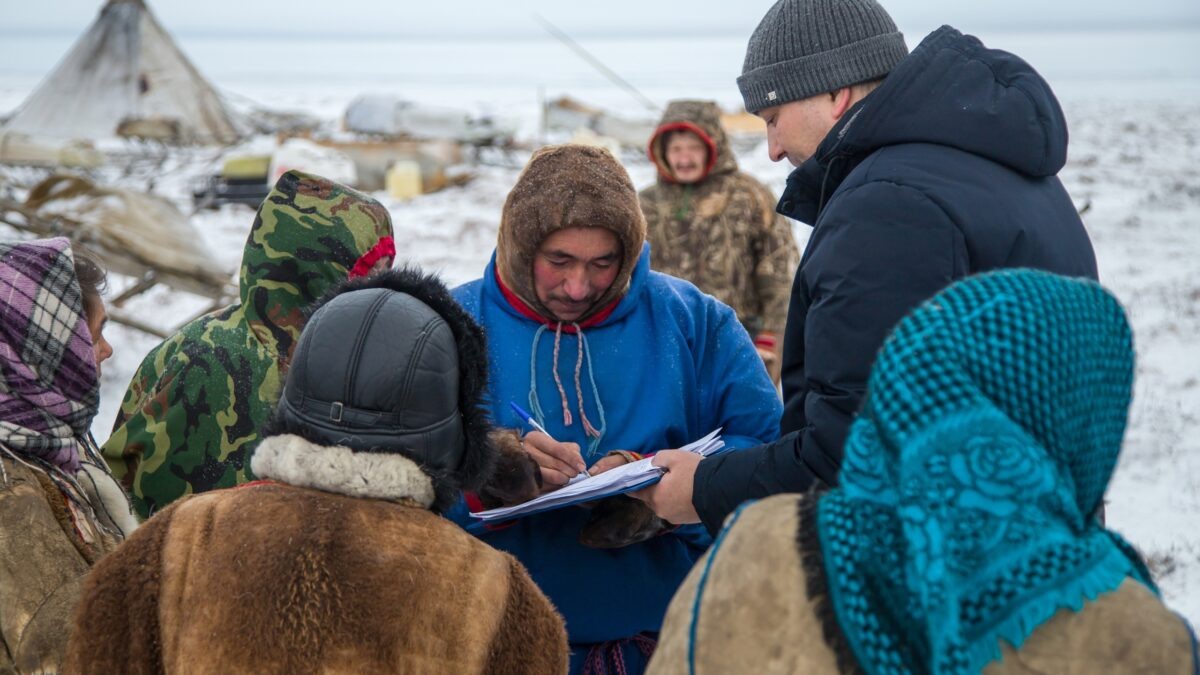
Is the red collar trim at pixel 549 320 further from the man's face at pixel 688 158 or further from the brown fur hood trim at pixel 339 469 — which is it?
the man's face at pixel 688 158

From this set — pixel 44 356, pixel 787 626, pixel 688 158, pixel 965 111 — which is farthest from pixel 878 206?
pixel 688 158

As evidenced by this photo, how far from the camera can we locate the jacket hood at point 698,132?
17.2 feet

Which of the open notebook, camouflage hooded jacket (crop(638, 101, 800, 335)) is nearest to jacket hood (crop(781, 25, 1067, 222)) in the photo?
the open notebook

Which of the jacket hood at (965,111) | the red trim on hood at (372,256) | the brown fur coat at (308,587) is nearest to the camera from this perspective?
the brown fur coat at (308,587)

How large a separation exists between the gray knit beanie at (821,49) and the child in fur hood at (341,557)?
3.39 feet

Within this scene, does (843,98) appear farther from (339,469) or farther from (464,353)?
(339,469)

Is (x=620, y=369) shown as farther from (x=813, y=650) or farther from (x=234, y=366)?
(x=813, y=650)

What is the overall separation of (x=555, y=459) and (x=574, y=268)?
1.58ft

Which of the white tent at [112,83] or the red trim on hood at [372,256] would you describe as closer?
the red trim on hood at [372,256]

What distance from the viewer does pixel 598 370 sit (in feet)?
8.10

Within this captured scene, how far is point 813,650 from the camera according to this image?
1126mm

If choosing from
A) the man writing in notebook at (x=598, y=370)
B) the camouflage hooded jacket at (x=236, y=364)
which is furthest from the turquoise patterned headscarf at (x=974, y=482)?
the camouflage hooded jacket at (x=236, y=364)

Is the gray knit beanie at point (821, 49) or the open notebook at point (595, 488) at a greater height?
the gray knit beanie at point (821, 49)

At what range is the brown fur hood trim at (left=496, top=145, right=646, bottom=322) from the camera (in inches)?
94.7
